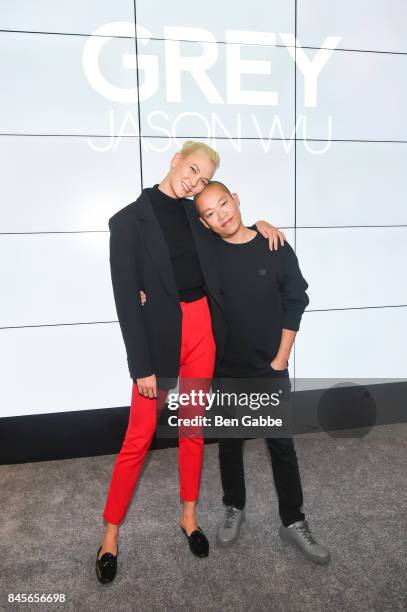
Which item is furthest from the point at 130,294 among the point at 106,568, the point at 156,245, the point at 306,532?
the point at 306,532

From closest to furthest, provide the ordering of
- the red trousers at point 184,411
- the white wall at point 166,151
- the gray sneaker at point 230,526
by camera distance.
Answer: the red trousers at point 184,411, the gray sneaker at point 230,526, the white wall at point 166,151

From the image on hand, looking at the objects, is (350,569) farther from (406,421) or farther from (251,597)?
(406,421)

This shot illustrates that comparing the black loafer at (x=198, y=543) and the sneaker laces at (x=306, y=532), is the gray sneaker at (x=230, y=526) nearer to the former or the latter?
the black loafer at (x=198, y=543)

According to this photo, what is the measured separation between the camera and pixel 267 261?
152 centimetres

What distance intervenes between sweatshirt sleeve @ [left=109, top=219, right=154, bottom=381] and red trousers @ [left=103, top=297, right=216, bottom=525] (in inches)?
5.8

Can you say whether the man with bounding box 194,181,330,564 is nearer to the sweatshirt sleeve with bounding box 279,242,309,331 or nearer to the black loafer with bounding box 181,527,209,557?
the sweatshirt sleeve with bounding box 279,242,309,331

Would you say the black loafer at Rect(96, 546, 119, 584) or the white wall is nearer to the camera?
the black loafer at Rect(96, 546, 119, 584)

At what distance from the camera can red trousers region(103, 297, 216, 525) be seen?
5.03ft

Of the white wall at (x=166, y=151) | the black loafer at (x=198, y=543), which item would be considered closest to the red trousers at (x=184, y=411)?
the black loafer at (x=198, y=543)

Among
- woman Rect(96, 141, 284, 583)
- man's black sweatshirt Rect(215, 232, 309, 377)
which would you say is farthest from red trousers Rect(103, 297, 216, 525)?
man's black sweatshirt Rect(215, 232, 309, 377)

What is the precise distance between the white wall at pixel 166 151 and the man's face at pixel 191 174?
882 millimetres

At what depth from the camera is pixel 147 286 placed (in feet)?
4.90

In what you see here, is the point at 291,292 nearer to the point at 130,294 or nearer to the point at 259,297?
the point at 259,297

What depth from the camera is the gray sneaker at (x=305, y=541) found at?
61.0 inches
